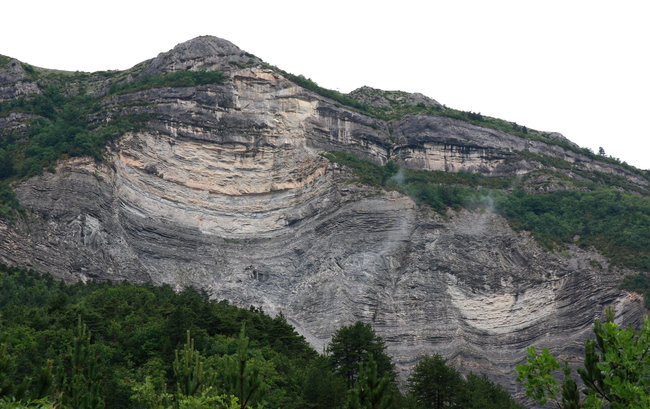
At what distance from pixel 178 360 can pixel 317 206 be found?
55959 millimetres

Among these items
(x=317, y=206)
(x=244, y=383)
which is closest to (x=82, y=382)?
(x=244, y=383)

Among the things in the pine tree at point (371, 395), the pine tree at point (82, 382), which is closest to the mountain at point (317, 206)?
the pine tree at point (82, 382)

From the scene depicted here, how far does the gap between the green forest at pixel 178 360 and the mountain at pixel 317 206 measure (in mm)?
15574

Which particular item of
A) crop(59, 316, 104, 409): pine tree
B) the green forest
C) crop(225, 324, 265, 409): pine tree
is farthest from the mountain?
crop(225, 324, 265, 409): pine tree

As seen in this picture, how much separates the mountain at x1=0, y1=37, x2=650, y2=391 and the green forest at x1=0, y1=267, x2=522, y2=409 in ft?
51.1

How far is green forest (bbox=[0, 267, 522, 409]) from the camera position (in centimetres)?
2025

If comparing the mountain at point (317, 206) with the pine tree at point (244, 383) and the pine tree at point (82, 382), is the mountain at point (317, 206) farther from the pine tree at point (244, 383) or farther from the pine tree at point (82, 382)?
the pine tree at point (244, 383)

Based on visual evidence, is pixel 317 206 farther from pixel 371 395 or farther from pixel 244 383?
pixel 371 395

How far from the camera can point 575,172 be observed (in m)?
92.1

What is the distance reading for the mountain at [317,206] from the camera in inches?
2630

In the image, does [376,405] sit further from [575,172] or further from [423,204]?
[575,172]

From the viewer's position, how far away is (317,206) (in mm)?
80000

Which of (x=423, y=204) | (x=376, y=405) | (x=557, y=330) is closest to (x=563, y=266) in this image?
(x=557, y=330)

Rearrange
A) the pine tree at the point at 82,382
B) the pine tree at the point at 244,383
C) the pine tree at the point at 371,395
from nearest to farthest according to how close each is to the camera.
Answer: the pine tree at the point at 371,395 → the pine tree at the point at 244,383 → the pine tree at the point at 82,382
